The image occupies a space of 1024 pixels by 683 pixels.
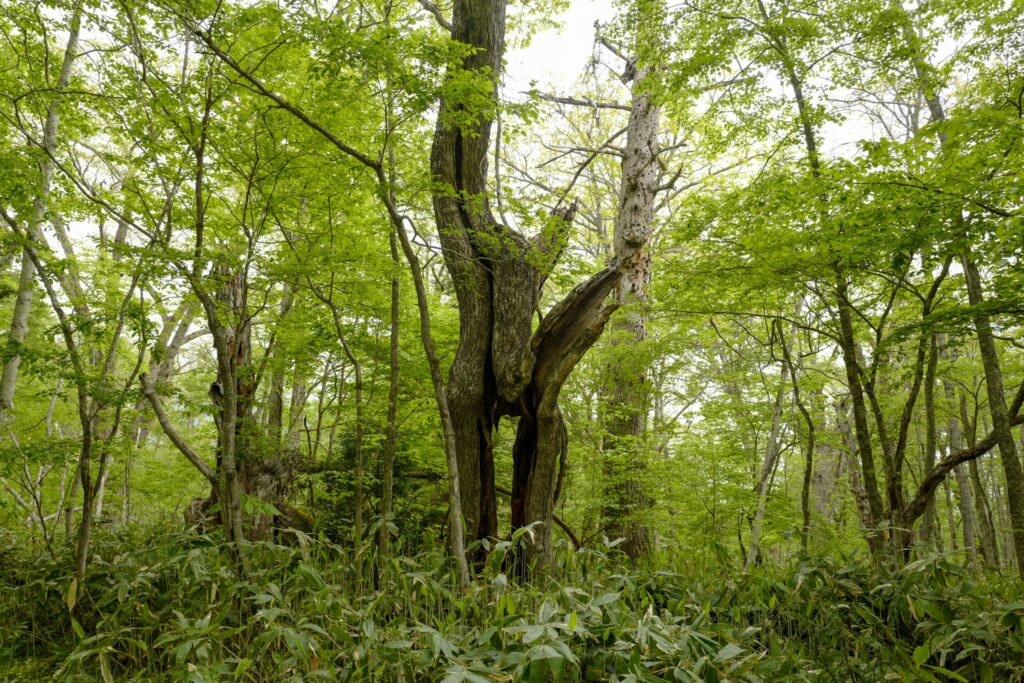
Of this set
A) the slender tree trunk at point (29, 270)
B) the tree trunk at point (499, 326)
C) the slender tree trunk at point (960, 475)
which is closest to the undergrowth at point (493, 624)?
the tree trunk at point (499, 326)

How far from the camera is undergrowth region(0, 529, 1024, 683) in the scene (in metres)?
2.40

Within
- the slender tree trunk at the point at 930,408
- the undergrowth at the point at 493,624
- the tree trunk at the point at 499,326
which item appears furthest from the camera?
the slender tree trunk at the point at 930,408

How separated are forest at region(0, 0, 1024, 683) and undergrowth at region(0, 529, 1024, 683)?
0.03 m

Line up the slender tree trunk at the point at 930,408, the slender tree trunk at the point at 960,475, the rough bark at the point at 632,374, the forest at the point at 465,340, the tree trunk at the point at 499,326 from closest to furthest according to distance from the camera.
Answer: the forest at the point at 465,340 < the tree trunk at the point at 499,326 < the slender tree trunk at the point at 930,408 < the rough bark at the point at 632,374 < the slender tree trunk at the point at 960,475

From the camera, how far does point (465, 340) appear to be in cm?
503

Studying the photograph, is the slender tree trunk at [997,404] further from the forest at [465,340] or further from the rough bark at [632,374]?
the rough bark at [632,374]

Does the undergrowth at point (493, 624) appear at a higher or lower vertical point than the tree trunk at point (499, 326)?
lower

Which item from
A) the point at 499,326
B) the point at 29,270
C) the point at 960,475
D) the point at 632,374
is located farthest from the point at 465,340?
the point at 960,475

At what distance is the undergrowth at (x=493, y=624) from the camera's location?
2.40 meters

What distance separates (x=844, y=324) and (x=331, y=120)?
4.61m

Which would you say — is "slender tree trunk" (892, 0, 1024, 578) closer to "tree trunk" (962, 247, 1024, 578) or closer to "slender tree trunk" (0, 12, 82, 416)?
"tree trunk" (962, 247, 1024, 578)

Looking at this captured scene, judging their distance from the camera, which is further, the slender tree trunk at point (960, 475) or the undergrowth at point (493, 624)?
the slender tree trunk at point (960, 475)

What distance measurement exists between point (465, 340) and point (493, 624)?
2.72 metres

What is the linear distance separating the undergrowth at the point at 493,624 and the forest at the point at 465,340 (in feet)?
0.08
